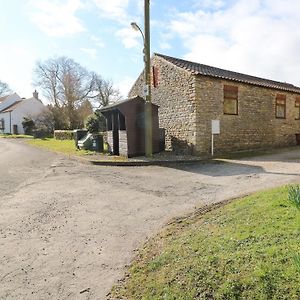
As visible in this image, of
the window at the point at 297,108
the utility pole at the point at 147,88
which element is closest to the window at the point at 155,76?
the utility pole at the point at 147,88

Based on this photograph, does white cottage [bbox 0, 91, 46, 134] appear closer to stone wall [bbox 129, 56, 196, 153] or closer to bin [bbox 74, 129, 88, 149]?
→ bin [bbox 74, 129, 88, 149]

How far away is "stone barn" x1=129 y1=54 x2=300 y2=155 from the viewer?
14711mm

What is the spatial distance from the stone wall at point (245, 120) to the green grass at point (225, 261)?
10.1 m

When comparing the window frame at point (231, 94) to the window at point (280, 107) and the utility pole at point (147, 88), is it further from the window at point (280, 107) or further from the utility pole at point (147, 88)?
the utility pole at point (147, 88)

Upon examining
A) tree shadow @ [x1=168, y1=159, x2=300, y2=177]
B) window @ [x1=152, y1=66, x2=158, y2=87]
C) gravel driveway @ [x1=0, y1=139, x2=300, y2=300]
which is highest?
window @ [x1=152, y1=66, x2=158, y2=87]

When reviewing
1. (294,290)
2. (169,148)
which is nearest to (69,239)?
(294,290)

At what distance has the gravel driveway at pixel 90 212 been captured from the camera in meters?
3.71

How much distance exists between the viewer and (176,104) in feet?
52.1

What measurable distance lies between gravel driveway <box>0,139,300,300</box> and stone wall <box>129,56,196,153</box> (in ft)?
11.4

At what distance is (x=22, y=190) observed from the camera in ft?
27.5

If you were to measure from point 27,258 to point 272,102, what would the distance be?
17453mm

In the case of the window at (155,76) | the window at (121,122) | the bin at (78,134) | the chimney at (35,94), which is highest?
the chimney at (35,94)

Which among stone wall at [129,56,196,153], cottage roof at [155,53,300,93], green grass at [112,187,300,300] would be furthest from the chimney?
green grass at [112,187,300,300]

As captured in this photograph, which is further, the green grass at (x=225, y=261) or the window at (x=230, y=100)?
the window at (x=230, y=100)
